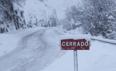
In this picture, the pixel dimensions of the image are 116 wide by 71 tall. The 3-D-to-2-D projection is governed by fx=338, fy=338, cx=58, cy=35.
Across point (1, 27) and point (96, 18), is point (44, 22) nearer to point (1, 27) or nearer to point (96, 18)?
point (96, 18)

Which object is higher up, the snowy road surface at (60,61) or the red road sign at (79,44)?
the red road sign at (79,44)

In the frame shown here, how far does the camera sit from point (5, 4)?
43062mm

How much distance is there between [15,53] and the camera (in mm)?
21969

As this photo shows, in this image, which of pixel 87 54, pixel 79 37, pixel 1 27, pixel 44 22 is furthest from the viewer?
pixel 44 22

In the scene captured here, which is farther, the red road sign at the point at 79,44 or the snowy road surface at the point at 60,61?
the snowy road surface at the point at 60,61

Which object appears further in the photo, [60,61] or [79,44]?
[60,61]

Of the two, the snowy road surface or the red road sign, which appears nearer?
the red road sign

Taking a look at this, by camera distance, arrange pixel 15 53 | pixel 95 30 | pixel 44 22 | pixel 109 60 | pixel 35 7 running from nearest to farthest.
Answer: pixel 109 60
pixel 15 53
pixel 95 30
pixel 35 7
pixel 44 22

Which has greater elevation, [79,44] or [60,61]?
[79,44]

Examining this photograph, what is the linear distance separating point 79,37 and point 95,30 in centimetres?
3902

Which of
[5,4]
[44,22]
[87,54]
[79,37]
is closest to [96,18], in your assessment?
[5,4]

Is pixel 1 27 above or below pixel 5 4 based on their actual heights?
below

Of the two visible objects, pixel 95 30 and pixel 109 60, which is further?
pixel 95 30

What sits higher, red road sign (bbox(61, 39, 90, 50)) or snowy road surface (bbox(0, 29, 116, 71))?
red road sign (bbox(61, 39, 90, 50))
